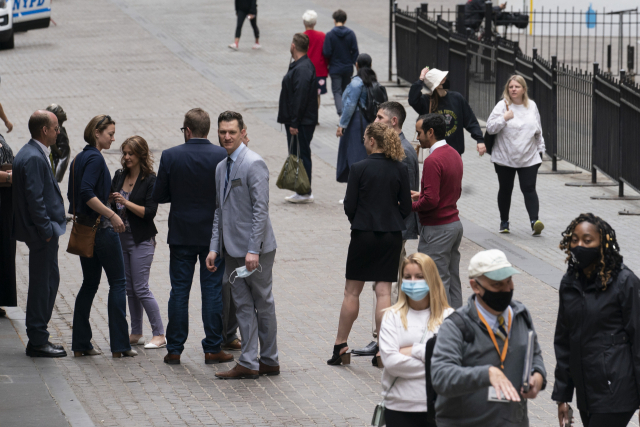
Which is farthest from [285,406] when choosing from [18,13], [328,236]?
[18,13]

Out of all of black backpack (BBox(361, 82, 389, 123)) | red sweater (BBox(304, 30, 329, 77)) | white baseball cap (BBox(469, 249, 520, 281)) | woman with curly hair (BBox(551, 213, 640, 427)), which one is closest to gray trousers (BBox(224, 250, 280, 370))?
woman with curly hair (BBox(551, 213, 640, 427))

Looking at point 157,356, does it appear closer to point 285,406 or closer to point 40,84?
point 285,406

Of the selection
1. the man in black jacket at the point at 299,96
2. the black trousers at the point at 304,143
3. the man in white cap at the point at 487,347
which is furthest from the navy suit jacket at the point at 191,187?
the black trousers at the point at 304,143

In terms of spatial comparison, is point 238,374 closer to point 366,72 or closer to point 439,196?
point 439,196

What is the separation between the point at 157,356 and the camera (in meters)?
7.82

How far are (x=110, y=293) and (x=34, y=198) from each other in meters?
0.92

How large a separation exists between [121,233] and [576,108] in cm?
861

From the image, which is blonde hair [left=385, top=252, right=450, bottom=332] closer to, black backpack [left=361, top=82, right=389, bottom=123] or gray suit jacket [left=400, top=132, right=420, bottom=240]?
gray suit jacket [left=400, top=132, right=420, bottom=240]

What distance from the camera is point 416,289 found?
4.78 meters

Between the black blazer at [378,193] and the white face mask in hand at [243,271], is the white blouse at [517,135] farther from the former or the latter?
the white face mask in hand at [243,271]

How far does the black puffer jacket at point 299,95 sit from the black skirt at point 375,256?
5.41 m

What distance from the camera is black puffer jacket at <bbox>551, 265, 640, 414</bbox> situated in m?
4.69

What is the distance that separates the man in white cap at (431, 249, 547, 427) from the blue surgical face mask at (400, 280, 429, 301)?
1.70 ft

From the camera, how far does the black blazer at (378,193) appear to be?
23.1 ft
